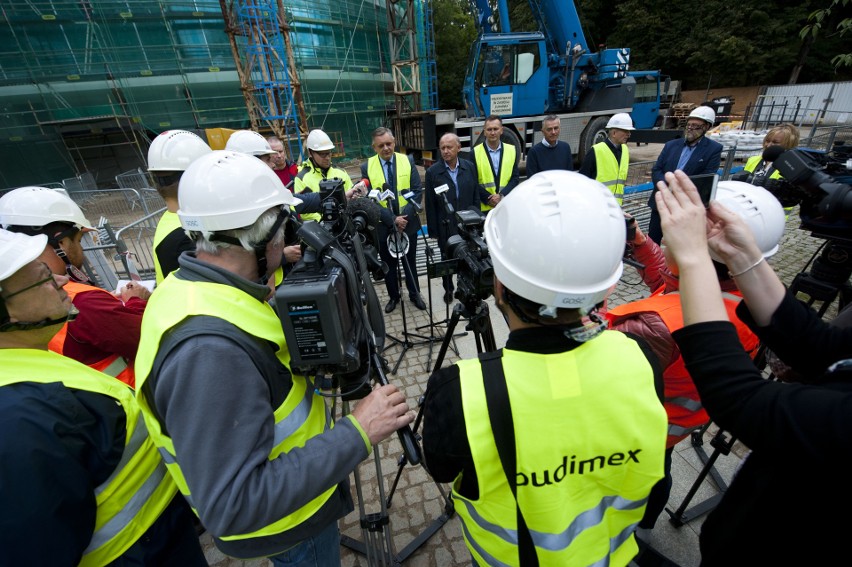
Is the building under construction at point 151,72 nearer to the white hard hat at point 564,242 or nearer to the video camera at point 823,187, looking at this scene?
the video camera at point 823,187

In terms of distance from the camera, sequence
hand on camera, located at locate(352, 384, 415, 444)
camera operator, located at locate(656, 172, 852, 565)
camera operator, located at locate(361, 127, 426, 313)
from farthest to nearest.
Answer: camera operator, located at locate(361, 127, 426, 313), hand on camera, located at locate(352, 384, 415, 444), camera operator, located at locate(656, 172, 852, 565)

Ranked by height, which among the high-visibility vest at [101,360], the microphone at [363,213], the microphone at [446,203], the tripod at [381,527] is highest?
the microphone at [446,203]

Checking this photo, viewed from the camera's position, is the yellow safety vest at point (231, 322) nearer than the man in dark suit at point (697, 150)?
Yes

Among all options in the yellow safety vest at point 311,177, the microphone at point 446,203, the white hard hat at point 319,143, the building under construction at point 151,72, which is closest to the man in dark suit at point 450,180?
the yellow safety vest at point 311,177

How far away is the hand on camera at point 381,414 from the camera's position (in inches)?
51.0

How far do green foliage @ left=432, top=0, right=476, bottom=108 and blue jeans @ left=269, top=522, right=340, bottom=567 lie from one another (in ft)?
118

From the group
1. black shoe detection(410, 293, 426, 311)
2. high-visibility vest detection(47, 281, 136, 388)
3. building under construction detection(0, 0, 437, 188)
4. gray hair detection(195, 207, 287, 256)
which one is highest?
building under construction detection(0, 0, 437, 188)

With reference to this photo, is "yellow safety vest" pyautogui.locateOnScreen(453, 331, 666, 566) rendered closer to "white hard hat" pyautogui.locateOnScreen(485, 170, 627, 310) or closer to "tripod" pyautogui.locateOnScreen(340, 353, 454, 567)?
"white hard hat" pyautogui.locateOnScreen(485, 170, 627, 310)

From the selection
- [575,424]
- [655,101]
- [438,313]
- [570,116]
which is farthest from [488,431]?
[655,101]

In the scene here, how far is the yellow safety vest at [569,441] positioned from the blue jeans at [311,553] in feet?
2.64

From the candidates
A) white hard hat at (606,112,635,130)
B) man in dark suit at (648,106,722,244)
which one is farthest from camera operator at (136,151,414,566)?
white hard hat at (606,112,635,130)

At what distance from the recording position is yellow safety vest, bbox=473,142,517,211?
5.48m

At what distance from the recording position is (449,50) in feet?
108

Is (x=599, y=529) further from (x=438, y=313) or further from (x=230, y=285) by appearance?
(x=438, y=313)
